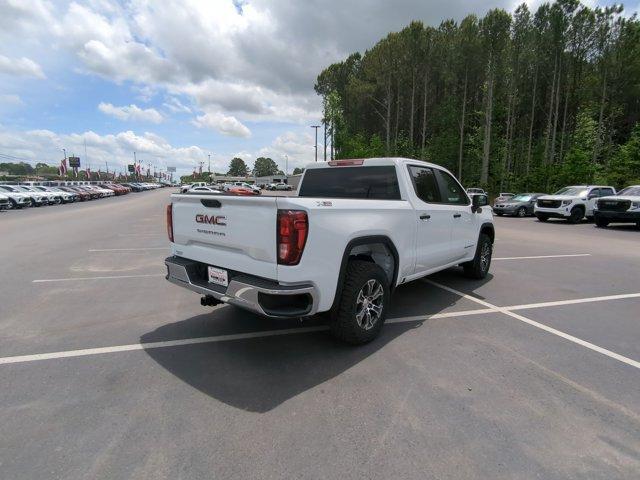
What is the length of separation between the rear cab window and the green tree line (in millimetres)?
31975

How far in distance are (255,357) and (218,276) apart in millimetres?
874

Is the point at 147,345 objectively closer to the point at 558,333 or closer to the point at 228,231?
the point at 228,231

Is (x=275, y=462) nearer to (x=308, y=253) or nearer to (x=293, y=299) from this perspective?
(x=293, y=299)

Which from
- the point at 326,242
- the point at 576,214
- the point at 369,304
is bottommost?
the point at 369,304

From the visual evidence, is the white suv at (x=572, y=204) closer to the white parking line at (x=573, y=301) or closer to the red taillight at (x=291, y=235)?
the white parking line at (x=573, y=301)

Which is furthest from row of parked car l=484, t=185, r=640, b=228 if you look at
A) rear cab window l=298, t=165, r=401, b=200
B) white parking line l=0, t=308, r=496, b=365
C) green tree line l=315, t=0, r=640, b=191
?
rear cab window l=298, t=165, r=401, b=200

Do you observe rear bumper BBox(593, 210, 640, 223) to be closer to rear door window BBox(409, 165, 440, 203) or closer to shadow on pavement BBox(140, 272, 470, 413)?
rear door window BBox(409, 165, 440, 203)

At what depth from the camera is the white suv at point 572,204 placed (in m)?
18.4

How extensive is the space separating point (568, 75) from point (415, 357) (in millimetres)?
44317

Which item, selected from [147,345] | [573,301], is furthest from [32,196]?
[573,301]

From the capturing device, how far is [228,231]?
143 inches

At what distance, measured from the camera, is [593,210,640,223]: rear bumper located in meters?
15.0

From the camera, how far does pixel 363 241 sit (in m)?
3.79

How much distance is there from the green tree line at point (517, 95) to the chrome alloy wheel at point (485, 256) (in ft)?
95.5
